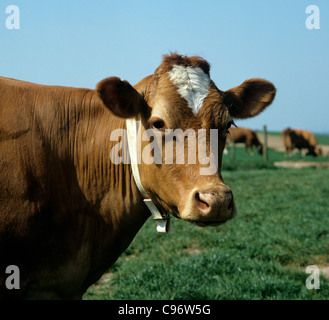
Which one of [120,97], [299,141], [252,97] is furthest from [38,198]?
[299,141]

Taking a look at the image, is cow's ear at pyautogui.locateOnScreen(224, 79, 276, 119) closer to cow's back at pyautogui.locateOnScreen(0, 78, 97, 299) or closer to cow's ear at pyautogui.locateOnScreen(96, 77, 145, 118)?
cow's ear at pyautogui.locateOnScreen(96, 77, 145, 118)

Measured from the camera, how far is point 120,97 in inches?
101

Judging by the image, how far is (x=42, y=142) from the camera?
2654 mm

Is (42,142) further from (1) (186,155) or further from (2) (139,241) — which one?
(2) (139,241)

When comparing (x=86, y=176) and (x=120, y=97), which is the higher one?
(x=120, y=97)

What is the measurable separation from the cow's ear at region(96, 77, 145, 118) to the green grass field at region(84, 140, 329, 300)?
2370 mm

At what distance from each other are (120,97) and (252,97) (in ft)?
3.76

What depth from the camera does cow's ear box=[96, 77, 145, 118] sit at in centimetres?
251

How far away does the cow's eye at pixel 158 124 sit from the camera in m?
2.46

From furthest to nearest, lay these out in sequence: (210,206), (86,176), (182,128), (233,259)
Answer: (233,259)
(86,176)
(182,128)
(210,206)

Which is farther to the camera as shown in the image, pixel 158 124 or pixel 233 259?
pixel 233 259

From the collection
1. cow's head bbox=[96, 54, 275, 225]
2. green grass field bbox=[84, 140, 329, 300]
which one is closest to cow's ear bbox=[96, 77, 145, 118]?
cow's head bbox=[96, 54, 275, 225]

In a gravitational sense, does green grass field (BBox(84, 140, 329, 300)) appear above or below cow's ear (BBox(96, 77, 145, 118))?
below

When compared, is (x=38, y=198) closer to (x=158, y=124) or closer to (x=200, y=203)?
(x=158, y=124)
